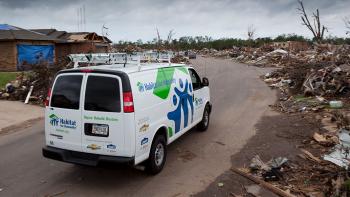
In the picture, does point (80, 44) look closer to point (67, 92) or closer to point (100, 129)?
point (67, 92)

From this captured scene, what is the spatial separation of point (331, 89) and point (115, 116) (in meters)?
12.1

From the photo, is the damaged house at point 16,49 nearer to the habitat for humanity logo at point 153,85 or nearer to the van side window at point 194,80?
the van side window at point 194,80

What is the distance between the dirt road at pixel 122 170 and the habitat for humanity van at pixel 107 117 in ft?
1.29

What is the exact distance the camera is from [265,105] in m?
15.4

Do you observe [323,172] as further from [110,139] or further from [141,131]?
[110,139]

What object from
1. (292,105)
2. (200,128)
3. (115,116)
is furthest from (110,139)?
(292,105)

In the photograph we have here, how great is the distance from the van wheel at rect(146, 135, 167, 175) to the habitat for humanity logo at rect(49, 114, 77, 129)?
4.77ft

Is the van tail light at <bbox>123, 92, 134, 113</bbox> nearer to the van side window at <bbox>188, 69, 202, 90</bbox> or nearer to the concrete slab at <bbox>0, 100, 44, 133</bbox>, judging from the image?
the van side window at <bbox>188, 69, 202, 90</bbox>

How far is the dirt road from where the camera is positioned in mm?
6535

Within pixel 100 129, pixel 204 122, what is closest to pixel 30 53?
pixel 204 122

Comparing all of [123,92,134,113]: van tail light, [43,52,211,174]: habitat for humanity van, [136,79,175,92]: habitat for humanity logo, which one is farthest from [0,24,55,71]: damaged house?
[123,92,134,113]: van tail light

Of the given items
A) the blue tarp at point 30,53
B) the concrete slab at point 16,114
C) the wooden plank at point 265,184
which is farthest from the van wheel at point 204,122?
the blue tarp at point 30,53

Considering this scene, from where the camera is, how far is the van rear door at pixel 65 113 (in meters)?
6.52

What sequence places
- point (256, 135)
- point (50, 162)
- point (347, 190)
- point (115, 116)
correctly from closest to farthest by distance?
point (347, 190) → point (115, 116) → point (50, 162) → point (256, 135)
